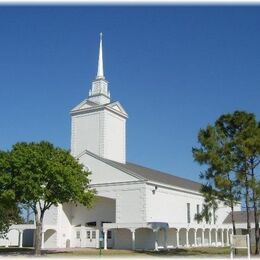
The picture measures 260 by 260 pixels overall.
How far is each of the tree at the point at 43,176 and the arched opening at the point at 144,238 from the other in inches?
431

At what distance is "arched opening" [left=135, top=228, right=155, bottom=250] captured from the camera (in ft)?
157

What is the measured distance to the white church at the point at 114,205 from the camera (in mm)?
48500

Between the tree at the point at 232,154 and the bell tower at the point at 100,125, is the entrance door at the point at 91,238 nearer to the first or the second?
the bell tower at the point at 100,125

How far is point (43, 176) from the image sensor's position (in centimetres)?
3759

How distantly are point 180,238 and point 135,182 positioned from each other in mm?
10483

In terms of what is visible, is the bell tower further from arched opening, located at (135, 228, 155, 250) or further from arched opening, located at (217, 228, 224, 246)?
arched opening, located at (217, 228, 224, 246)

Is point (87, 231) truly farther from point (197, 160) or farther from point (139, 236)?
point (197, 160)

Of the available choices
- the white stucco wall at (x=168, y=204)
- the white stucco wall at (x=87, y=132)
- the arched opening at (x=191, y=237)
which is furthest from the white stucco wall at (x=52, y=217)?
the arched opening at (x=191, y=237)

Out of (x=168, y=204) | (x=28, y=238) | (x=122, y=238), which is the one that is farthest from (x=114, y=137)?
(x=28, y=238)

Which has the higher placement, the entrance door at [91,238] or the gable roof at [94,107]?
the gable roof at [94,107]

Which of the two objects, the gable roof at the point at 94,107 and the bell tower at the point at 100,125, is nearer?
the bell tower at the point at 100,125

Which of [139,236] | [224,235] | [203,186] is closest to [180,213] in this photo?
[139,236]

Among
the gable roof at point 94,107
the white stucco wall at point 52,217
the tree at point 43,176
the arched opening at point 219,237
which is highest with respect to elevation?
the gable roof at point 94,107

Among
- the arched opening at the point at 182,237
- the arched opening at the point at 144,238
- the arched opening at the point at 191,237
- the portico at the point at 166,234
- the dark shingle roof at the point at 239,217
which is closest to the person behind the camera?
the portico at the point at 166,234
